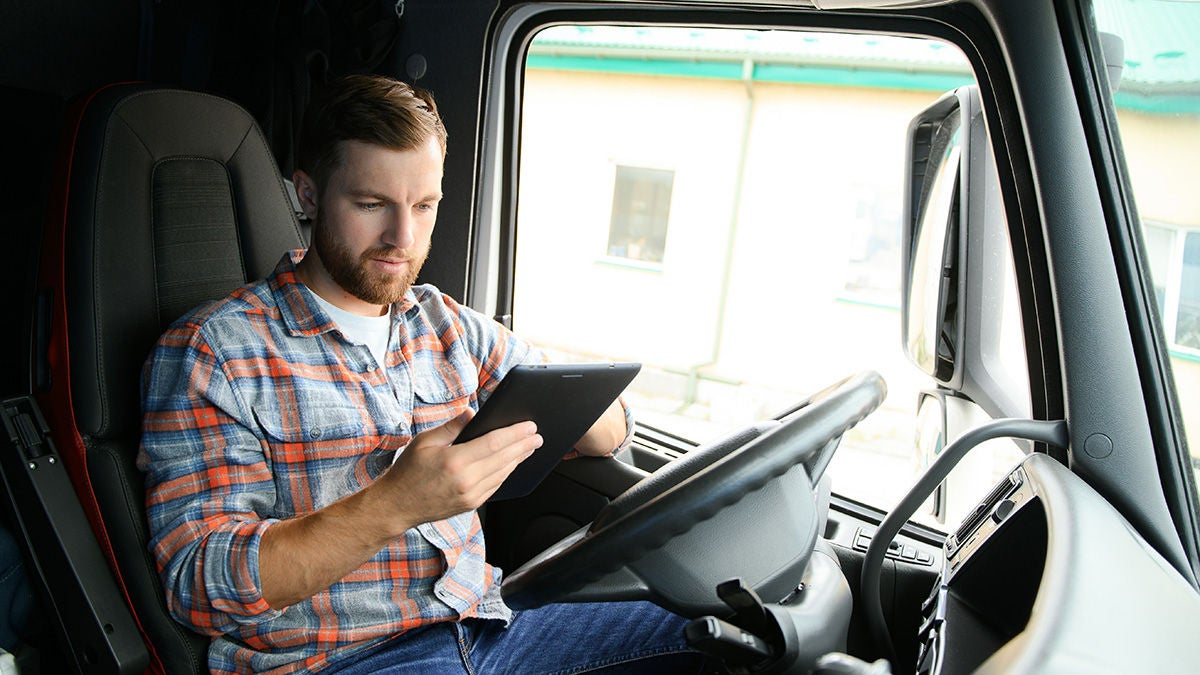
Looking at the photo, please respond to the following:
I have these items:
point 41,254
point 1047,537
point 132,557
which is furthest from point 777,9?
point 132,557

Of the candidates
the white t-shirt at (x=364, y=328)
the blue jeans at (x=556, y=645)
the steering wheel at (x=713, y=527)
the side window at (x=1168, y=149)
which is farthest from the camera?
the white t-shirt at (x=364, y=328)

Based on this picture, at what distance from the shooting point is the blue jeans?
1.33 meters

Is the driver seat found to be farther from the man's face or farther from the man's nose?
the man's nose

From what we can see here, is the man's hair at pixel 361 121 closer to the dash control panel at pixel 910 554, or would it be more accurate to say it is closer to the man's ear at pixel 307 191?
the man's ear at pixel 307 191

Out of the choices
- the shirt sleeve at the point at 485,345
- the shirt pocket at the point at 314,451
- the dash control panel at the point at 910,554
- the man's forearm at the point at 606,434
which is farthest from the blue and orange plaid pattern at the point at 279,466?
the dash control panel at the point at 910,554

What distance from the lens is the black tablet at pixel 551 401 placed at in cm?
106

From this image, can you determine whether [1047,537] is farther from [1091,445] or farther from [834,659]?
[834,659]

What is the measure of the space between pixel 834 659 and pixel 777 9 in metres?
1.21

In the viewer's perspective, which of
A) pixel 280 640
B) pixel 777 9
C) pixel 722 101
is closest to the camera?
pixel 280 640

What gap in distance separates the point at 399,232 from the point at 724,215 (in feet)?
17.6

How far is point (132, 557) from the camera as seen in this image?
3.94ft

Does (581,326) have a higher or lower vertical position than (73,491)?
lower

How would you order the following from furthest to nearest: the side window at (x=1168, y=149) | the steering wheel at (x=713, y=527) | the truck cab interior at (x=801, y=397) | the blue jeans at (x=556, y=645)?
the blue jeans at (x=556, y=645)
the side window at (x=1168, y=149)
the truck cab interior at (x=801, y=397)
the steering wheel at (x=713, y=527)

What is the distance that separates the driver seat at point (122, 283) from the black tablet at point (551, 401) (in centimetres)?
52
